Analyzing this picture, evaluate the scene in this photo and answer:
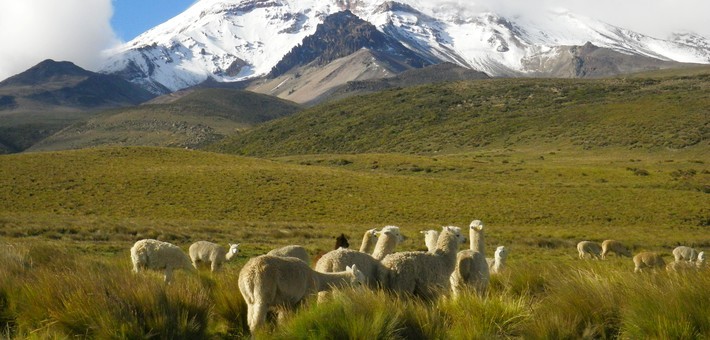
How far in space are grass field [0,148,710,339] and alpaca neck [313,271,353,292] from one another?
0.69m

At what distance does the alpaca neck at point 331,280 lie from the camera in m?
7.73

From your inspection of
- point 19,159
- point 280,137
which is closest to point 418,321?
point 19,159

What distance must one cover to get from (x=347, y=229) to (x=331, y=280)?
2817 centimetres

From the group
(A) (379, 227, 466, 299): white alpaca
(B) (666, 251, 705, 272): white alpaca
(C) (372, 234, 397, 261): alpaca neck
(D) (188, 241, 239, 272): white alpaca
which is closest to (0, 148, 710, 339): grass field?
(B) (666, 251, 705, 272): white alpaca

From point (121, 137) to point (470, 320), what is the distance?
198174 millimetres

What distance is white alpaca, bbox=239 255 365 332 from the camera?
695 cm

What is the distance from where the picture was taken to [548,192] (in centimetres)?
5269

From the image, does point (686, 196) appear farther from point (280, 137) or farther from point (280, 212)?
point (280, 137)

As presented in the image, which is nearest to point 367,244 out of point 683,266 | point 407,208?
point 683,266

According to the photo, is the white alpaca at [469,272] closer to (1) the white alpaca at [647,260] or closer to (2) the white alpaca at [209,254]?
(2) the white alpaca at [209,254]

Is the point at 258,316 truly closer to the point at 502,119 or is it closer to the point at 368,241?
the point at 368,241

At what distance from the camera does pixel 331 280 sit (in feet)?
26.1

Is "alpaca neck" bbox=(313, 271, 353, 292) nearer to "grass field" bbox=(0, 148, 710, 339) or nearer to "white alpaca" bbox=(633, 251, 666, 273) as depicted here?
"grass field" bbox=(0, 148, 710, 339)

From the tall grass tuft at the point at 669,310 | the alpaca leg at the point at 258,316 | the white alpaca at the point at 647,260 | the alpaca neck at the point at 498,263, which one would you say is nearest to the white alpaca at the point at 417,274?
the alpaca leg at the point at 258,316
